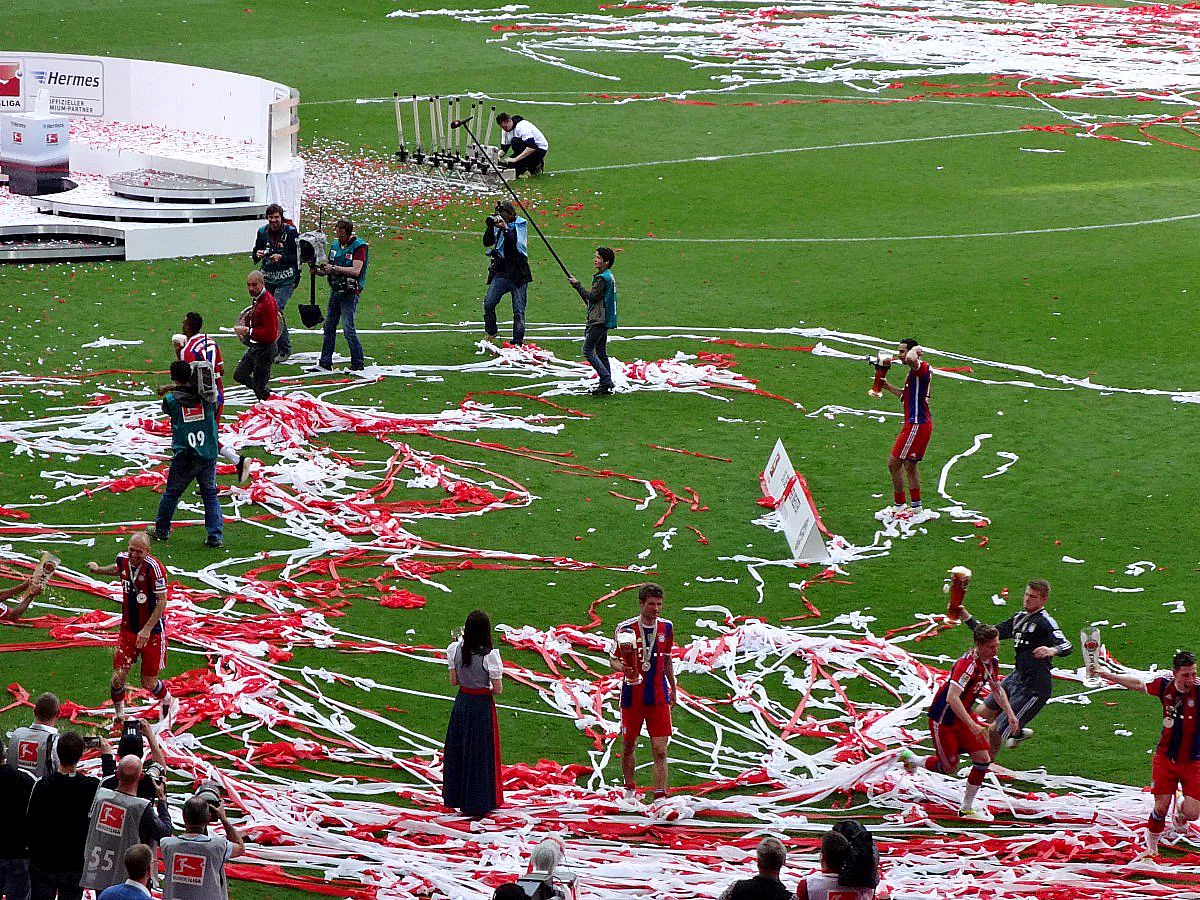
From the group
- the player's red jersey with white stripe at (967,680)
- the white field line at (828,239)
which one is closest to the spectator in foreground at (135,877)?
the player's red jersey with white stripe at (967,680)

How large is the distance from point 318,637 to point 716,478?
557cm

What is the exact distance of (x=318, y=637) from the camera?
525 inches

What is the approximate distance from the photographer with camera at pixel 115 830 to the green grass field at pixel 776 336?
1.26 meters

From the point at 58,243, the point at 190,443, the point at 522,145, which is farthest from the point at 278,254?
the point at 522,145

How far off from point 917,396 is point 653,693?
6064 mm

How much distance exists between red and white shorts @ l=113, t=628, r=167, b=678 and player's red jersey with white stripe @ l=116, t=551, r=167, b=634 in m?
0.05

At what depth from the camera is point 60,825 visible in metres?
8.72

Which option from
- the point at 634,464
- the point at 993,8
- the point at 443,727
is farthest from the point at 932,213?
the point at 993,8

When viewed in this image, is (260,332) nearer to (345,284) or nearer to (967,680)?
(345,284)

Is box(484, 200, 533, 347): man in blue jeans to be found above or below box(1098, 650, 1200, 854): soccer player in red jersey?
above

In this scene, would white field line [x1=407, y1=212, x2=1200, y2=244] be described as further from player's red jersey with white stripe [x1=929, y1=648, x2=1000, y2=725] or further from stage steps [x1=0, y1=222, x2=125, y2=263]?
player's red jersey with white stripe [x1=929, y1=648, x2=1000, y2=725]

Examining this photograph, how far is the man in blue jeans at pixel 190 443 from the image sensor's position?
14.8 m

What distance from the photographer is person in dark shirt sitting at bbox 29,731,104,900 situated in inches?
343

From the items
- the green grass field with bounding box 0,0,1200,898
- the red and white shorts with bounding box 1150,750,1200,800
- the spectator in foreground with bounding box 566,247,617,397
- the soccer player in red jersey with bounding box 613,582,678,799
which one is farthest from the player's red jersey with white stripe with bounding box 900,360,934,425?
the red and white shorts with bounding box 1150,750,1200,800
